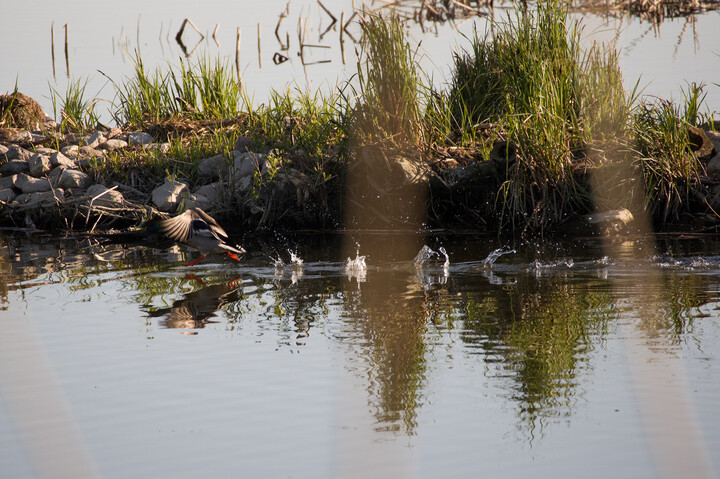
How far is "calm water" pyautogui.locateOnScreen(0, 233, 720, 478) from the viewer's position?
4.06 meters

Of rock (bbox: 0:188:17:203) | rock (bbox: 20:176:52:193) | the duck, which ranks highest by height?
rock (bbox: 20:176:52:193)

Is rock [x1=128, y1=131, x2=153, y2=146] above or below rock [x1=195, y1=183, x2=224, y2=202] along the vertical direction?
above

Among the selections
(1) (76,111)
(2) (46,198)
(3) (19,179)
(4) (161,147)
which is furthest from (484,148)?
(1) (76,111)

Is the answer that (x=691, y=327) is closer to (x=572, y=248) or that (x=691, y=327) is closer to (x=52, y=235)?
(x=572, y=248)

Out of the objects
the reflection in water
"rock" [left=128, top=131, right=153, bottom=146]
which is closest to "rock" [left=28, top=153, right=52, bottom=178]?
"rock" [left=128, top=131, right=153, bottom=146]

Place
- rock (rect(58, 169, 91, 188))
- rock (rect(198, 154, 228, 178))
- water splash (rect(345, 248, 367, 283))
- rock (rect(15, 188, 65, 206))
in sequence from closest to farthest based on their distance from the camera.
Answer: water splash (rect(345, 248, 367, 283))
rock (rect(15, 188, 65, 206))
rock (rect(198, 154, 228, 178))
rock (rect(58, 169, 91, 188))

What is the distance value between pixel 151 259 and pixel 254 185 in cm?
191

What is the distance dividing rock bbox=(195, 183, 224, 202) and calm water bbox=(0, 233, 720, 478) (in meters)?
2.48

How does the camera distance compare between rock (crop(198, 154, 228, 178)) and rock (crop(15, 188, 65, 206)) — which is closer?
rock (crop(15, 188, 65, 206))

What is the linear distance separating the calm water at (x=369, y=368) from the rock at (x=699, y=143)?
2053mm

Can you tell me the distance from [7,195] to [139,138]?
6.42ft

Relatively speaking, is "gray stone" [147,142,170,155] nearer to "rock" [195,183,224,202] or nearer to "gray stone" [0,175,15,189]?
"rock" [195,183,224,202]

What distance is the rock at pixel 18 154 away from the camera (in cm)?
1223

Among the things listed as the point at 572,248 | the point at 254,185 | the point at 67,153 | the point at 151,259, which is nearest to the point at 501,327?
the point at 572,248
